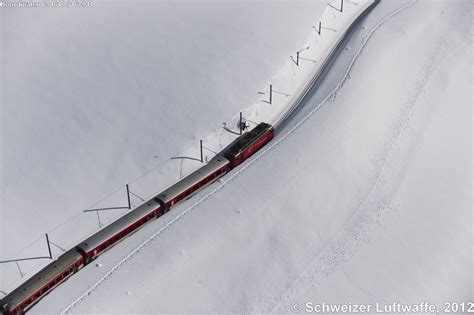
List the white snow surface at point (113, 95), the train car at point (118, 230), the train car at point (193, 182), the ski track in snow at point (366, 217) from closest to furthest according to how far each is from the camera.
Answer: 1. the train car at point (118, 230)
2. the ski track in snow at point (366, 217)
3. the train car at point (193, 182)
4. the white snow surface at point (113, 95)

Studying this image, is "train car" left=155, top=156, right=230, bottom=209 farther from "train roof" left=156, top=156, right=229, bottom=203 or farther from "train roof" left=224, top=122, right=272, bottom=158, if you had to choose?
"train roof" left=224, top=122, right=272, bottom=158

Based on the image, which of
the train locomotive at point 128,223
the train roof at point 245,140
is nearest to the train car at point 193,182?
the train locomotive at point 128,223

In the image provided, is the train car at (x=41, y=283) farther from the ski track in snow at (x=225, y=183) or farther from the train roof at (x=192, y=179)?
the train roof at (x=192, y=179)

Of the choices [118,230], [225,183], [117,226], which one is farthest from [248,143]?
[118,230]

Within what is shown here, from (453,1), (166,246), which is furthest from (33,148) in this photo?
(453,1)

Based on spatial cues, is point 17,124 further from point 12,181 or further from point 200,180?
point 200,180

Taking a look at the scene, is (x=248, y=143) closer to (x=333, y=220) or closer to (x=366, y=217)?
(x=333, y=220)
